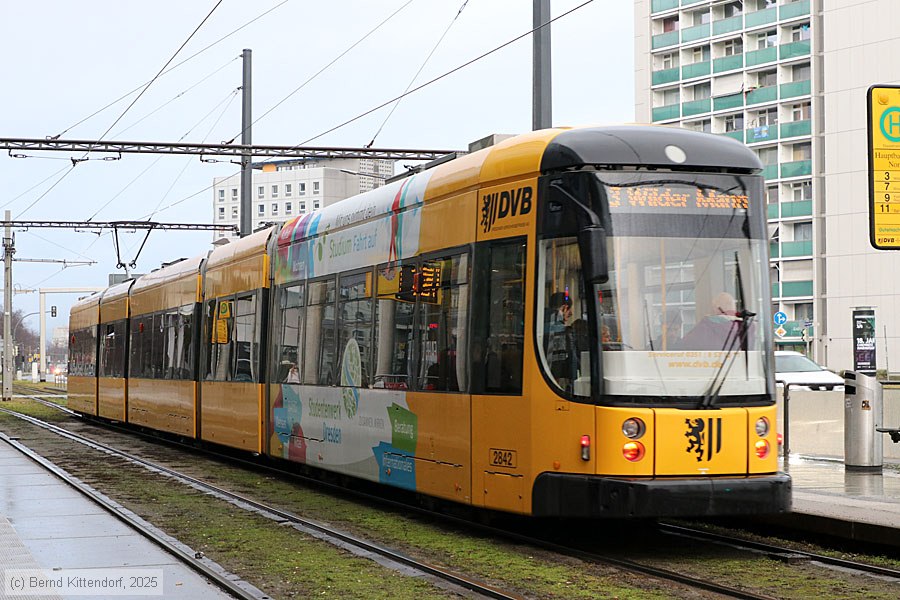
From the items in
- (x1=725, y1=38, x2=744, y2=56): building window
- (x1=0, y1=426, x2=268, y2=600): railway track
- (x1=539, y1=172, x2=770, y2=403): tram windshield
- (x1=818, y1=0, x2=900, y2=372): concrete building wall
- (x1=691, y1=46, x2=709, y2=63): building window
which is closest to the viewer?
(x1=0, y1=426, x2=268, y2=600): railway track

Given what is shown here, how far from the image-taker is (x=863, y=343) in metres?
16.9

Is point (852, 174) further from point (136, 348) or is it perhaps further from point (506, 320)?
point (506, 320)

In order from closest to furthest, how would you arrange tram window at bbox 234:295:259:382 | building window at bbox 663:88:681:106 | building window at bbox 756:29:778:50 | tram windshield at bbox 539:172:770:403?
tram windshield at bbox 539:172:770:403 → tram window at bbox 234:295:259:382 → building window at bbox 756:29:778:50 → building window at bbox 663:88:681:106

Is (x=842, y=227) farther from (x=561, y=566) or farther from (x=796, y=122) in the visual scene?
(x=561, y=566)

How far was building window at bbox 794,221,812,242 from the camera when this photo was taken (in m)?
75.3

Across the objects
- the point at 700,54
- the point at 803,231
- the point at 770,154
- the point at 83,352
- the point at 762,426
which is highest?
the point at 700,54

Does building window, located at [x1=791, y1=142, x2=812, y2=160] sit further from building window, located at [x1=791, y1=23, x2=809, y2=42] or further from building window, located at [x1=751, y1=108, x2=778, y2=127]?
building window, located at [x1=791, y1=23, x2=809, y2=42]

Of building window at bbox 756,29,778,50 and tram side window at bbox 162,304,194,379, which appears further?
building window at bbox 756,29,778,50

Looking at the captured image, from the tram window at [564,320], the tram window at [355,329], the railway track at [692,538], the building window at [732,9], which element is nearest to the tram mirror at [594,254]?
the tram window at [564,320]

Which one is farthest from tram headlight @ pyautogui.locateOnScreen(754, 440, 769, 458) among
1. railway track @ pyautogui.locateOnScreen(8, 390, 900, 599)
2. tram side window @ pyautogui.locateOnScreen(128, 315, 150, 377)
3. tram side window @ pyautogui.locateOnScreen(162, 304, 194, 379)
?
tram side window @ pyautogui.locateOnScreen(128, 315, 150, 377)

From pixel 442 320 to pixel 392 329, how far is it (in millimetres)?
1264

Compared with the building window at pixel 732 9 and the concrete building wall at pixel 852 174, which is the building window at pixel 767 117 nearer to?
the concrete building wall at pixel 852 174

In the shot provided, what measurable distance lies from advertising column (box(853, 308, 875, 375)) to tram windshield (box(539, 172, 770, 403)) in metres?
6.47

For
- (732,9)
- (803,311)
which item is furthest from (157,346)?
(732,9)
